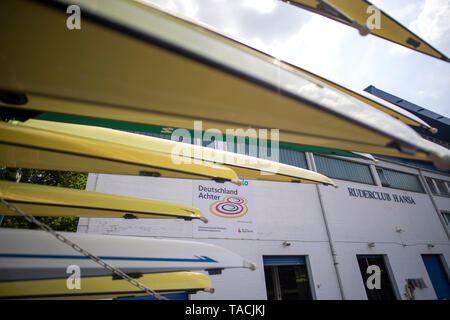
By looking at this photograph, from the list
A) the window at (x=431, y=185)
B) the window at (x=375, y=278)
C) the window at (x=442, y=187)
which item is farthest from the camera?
the window at (x=442, y=187)

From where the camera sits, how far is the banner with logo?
6816 mm

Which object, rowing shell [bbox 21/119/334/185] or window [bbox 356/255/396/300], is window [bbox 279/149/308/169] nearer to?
window [bbox 356/255/396/300]

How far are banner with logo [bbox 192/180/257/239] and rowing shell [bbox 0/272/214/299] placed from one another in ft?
10.8

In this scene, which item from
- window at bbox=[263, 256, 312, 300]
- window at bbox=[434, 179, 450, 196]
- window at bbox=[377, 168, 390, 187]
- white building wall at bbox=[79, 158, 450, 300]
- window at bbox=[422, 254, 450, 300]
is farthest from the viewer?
window at bbox=[434, 179, 450, 196]

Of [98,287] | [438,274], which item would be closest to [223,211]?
[98,287]

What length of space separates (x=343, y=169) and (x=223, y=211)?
6823 mm

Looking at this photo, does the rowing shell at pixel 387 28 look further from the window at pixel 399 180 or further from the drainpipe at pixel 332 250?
the window at pixel 399 180

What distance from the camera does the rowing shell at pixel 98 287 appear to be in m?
2.14

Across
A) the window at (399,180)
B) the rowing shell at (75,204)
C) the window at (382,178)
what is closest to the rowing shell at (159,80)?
the rowing shell at (75,204)

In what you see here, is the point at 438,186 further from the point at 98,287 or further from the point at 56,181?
the point at 56,181

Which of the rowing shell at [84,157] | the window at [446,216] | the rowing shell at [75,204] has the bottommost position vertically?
the rowing shell at [75,204]

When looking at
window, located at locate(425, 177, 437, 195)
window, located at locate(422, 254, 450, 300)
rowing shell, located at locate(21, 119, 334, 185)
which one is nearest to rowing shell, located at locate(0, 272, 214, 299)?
rowing shell, located at locate(21, 119, 334, 185)

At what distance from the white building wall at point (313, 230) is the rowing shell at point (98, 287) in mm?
3117
